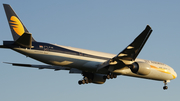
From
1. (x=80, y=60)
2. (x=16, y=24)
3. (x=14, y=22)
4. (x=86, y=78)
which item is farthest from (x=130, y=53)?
(x=14, y=22)

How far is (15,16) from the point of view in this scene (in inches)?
1067

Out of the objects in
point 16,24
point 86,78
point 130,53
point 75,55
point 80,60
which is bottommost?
point 86,78

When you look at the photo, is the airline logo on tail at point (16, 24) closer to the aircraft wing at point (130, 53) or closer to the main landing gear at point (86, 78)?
the aircraft wing at point (130, 53)

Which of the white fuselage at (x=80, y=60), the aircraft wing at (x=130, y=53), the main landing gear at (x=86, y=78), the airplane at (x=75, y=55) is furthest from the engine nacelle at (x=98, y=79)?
the aircraft wing at (x=130, y=53)

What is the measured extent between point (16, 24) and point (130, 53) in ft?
38.3

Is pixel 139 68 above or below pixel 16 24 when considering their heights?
below

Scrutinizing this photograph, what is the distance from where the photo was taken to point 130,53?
83.9 feet

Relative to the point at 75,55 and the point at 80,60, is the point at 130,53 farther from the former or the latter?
the point at 75,55

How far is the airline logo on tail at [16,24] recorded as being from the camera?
26.7 meters

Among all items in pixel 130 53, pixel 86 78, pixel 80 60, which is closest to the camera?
pixel 130 53

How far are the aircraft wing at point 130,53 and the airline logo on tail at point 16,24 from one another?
8.92 meters

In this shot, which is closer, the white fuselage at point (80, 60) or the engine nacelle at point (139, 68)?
the white fuselage at point (80, 60)

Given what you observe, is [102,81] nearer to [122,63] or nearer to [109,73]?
[109,73]

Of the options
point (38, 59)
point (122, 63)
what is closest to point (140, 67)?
point (122, 63)
